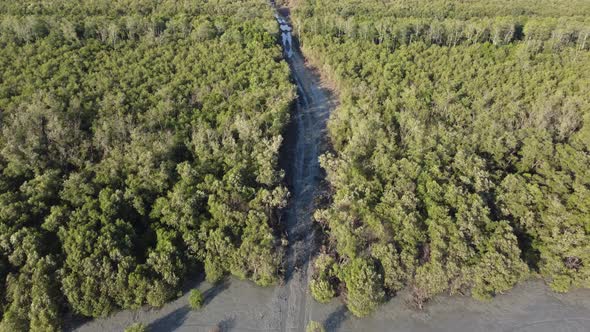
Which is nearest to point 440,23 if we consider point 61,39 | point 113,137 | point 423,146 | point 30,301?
point 423,146

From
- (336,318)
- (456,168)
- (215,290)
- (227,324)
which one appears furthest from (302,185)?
(227,324)

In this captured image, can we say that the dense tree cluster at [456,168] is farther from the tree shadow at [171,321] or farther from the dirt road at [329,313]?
the tree shadow at [171,321]

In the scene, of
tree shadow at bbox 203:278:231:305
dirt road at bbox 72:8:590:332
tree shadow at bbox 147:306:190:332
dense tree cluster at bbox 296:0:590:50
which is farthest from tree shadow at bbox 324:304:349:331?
dense tree cluster at bbox 296:0:590:50

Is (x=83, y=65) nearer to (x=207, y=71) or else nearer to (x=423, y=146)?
(x=207, y=71)

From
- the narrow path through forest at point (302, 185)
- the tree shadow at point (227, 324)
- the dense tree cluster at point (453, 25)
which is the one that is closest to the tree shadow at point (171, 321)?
the tree shadow at point (227, 324)

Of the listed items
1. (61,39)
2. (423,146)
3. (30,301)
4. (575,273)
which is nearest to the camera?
(30,301)

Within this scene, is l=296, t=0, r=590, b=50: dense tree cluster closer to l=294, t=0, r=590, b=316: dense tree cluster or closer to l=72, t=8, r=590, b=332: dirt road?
l=294, t=0, r=590, b=316: dense tree cluster

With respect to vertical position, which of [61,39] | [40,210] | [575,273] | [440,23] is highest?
[61,39]
